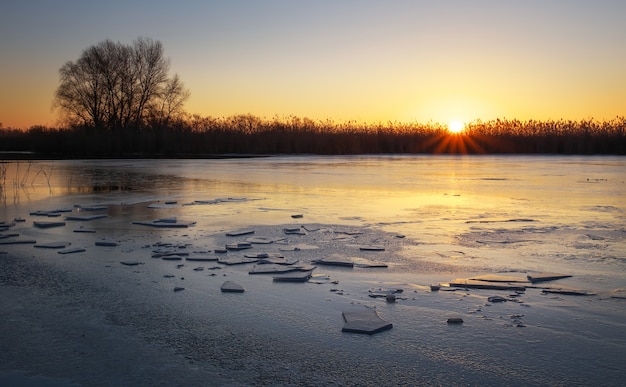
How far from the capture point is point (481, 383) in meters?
2.85

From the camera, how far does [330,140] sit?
50031 mm

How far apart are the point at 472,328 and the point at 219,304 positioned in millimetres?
1860

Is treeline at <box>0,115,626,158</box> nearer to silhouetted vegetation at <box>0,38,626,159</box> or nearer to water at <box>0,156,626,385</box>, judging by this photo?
silhouetted vegetation at <box>0,38,626,159</box>

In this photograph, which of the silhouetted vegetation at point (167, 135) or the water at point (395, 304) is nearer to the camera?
the water at point (395, 304)

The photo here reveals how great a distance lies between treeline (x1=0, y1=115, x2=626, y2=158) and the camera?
43.5 m

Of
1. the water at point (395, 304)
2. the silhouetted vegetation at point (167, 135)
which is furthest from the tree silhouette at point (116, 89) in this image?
the water at point (395, 304)

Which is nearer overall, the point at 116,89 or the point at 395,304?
the point at 395,304

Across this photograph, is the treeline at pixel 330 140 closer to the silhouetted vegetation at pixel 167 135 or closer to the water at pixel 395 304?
the silhouetted vegetation at pixel 167 135

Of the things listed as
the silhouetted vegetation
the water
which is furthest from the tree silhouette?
the water

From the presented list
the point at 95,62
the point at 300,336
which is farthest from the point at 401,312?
the point at 95,62

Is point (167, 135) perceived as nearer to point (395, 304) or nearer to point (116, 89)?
point (116, 89)

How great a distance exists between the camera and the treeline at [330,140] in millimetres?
43469

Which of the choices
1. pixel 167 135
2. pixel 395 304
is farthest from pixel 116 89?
pixel 395 304

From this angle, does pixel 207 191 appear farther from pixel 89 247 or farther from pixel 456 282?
Answer: pixel 456 282
